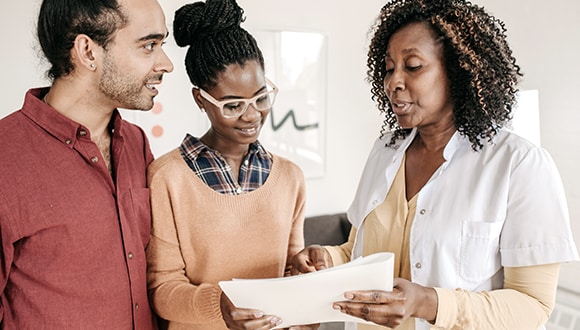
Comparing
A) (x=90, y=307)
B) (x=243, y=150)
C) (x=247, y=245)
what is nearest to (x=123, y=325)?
(x=90, y=307)

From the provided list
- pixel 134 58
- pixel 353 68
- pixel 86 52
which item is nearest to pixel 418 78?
pixel 134 58

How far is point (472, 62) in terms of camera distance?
1.34 meters

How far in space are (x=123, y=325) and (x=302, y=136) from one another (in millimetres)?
2467

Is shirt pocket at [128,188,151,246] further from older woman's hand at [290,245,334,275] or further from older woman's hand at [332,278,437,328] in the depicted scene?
older woman's hand at [332,278,437,328]

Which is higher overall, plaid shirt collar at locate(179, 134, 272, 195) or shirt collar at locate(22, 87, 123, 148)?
shirt collar at locate(22, 87, 123, 148)

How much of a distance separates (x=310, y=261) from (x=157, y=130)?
1.92 meters

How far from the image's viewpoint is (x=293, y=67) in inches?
142

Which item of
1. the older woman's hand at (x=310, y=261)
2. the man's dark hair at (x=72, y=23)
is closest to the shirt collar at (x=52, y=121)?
the man's dark hair at (x=72, y=23)

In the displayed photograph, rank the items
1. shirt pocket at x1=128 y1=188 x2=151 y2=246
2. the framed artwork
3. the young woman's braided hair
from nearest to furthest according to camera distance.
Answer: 1. shirt pocket at x1=128 y1=188 x2=151 y2=246
2. the young woman's braided hair
3. the framed artwork

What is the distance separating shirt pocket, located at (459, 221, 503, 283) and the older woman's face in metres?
0.32

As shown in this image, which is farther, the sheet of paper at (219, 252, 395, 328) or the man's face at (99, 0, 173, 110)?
the man's face at (99, 0, 173, 110)

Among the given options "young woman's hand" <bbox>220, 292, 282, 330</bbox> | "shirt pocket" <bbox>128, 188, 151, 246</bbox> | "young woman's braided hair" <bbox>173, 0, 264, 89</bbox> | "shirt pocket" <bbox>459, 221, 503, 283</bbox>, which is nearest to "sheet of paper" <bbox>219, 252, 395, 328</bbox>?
"young woman's hand" <bbox>220, 292, 282, 330</bbox>

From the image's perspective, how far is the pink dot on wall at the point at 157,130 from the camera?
10.4 feet

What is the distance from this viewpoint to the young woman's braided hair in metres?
1.53
